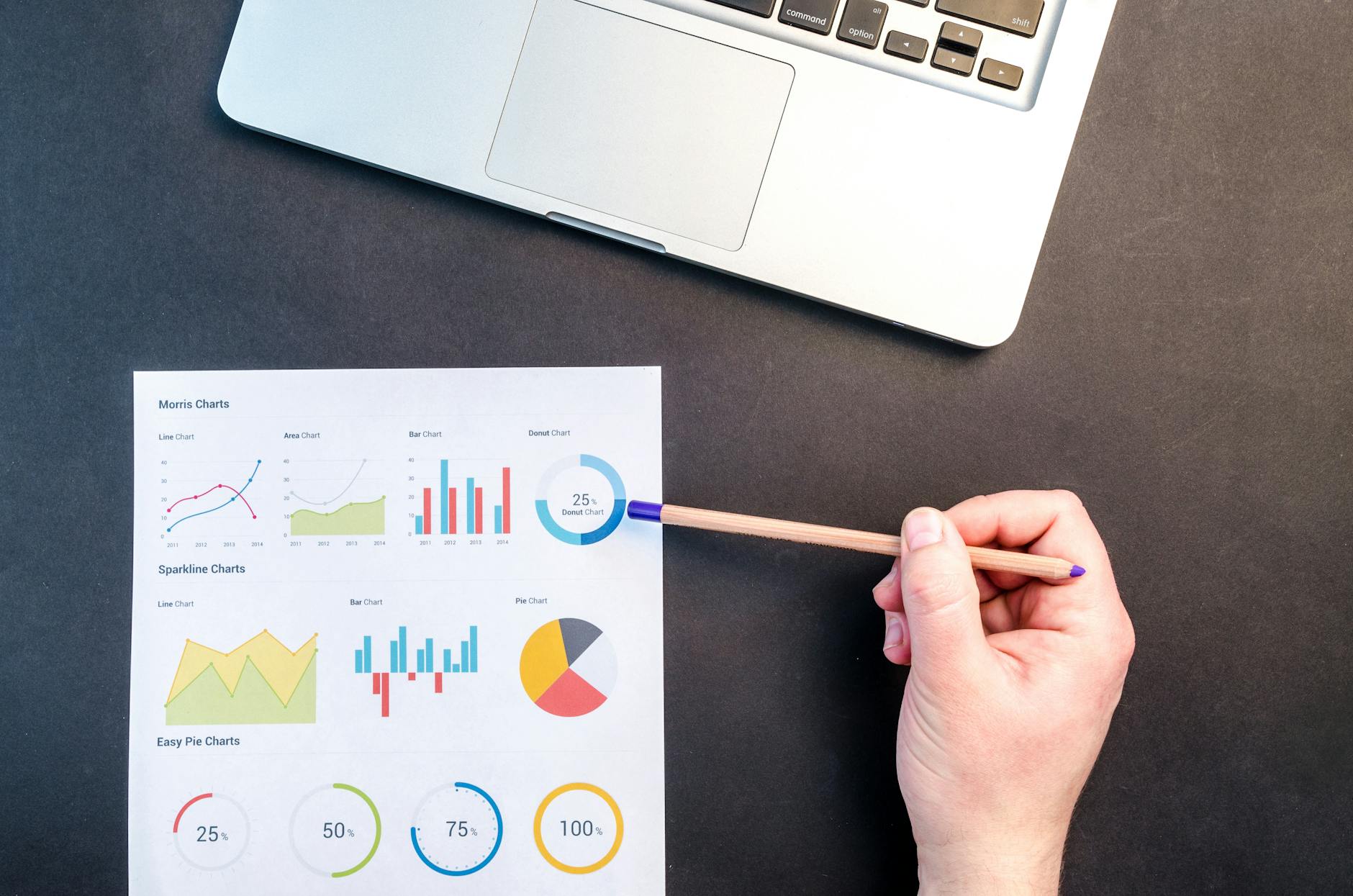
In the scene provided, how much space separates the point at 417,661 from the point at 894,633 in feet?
1.07

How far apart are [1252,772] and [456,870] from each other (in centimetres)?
56

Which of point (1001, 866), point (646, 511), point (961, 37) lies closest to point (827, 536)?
point (646, 511)

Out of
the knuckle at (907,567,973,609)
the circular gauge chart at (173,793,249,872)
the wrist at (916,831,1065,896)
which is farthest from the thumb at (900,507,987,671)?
the circular gauge chart at (173,793,249,872)

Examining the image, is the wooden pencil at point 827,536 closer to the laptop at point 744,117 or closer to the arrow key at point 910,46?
the laptop at point 744,117

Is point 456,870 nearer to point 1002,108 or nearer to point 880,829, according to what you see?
point 880,829

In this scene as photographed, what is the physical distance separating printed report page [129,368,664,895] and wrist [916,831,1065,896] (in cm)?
19

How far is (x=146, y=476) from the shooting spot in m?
0.63

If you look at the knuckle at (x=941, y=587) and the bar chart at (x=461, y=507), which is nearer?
the knuckle at (x=941, y=587)

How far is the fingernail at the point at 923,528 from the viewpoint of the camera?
1.75ft

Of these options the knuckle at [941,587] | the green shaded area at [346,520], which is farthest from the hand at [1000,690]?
the green shaded area at [346,520]

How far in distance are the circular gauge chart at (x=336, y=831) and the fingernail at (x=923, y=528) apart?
0.41 m

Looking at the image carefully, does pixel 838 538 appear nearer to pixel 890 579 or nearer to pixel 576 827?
pixel 890 579

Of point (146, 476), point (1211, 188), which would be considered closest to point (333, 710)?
point (146, 476)

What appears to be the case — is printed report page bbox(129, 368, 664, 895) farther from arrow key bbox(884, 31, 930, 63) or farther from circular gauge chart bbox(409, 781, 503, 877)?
arrow key bbox(884, 31, 930, 63)
